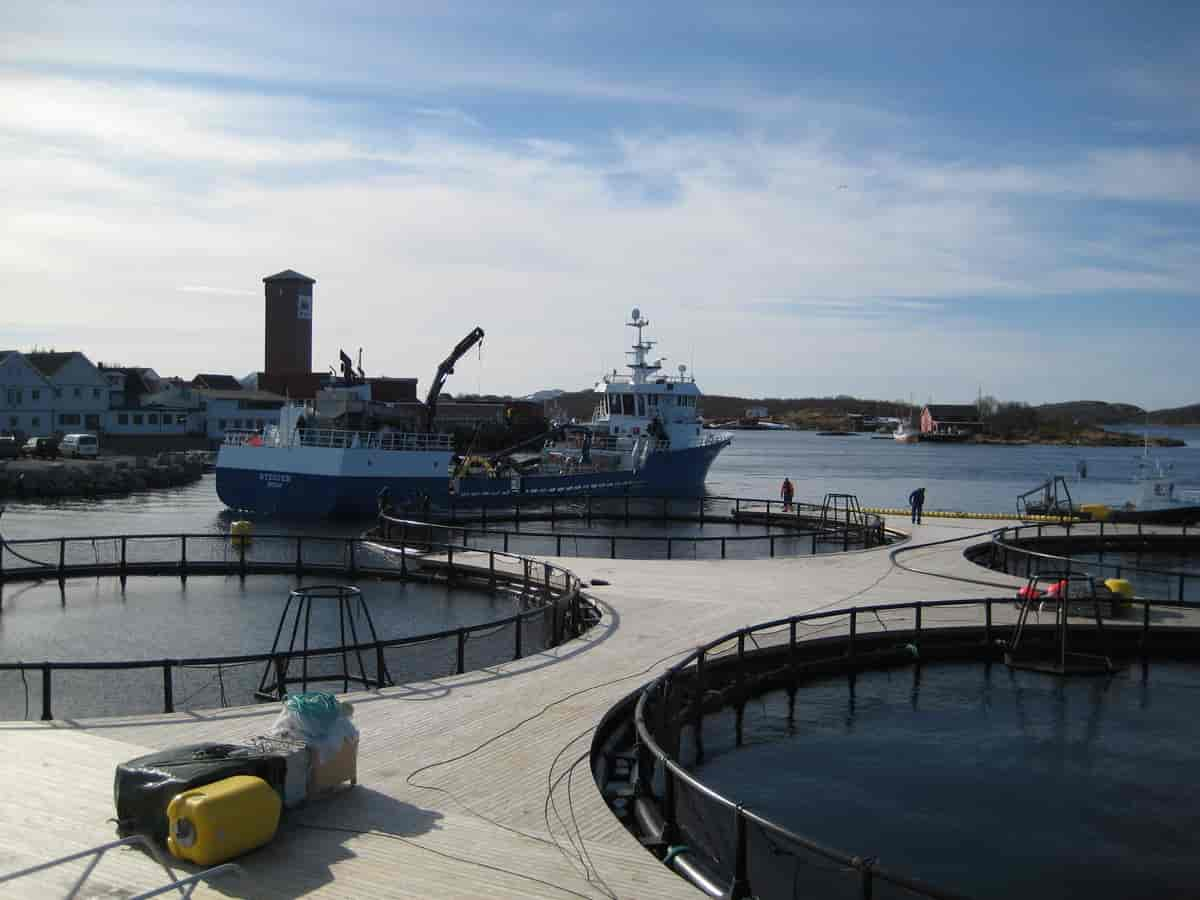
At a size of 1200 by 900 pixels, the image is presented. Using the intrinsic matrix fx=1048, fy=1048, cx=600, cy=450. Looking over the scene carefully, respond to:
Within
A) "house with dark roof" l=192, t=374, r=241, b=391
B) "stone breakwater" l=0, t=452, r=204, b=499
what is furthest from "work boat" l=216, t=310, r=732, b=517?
"house with dark roof" l=192, t=374, r=241, b=391

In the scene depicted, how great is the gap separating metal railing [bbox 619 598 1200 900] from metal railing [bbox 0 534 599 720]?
126 inches

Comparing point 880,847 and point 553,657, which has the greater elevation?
A: point 553,657

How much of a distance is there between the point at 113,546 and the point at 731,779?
23523mm

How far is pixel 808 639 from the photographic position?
730 inches

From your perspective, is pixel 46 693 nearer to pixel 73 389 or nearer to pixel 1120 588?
pixel 1120 588

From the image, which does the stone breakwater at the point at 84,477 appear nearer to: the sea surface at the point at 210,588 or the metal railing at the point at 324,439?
the sea surface at the point at 210,588

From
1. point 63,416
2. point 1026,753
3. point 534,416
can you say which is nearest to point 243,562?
point 1026,753

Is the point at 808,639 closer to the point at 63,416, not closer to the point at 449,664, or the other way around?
the point at 449,664

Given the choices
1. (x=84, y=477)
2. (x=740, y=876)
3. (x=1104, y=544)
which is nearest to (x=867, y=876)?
(x=740, y=876)

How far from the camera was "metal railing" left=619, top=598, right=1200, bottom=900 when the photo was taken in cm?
871

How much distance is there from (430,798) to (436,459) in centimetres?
4343

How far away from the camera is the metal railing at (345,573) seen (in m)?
17.0

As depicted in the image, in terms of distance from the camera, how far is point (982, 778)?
45.5 ft

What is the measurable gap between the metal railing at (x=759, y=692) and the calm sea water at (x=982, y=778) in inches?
10.7
